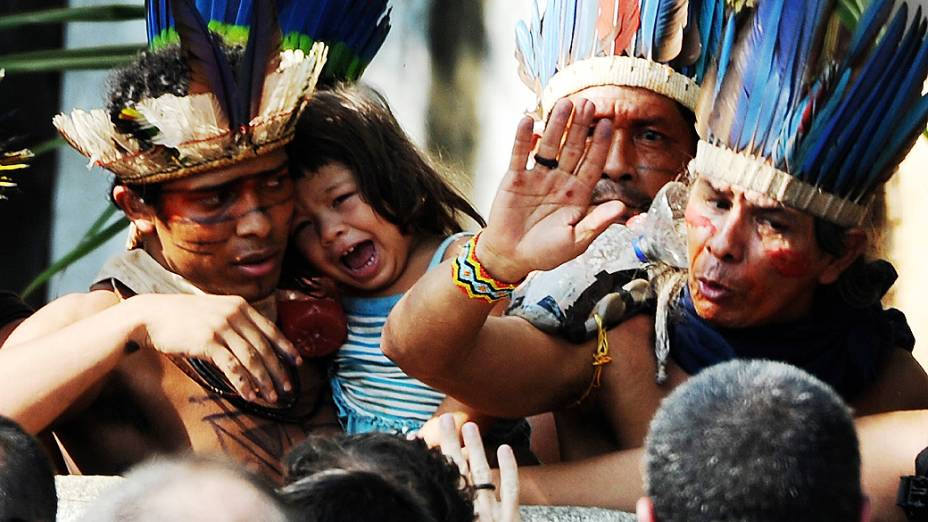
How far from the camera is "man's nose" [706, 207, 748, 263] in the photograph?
9.12ft

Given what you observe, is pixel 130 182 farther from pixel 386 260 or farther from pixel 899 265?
pixel 899 265

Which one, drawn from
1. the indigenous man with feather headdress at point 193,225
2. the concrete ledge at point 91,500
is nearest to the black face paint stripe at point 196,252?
the indigenous man with feather headdress at point 193,225

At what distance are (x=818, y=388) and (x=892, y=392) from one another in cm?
132

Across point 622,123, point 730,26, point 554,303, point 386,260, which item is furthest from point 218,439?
point 730,26

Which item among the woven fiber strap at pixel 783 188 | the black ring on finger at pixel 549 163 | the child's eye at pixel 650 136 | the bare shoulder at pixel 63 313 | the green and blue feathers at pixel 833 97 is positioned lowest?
the bare shoulder at pixel 63 313

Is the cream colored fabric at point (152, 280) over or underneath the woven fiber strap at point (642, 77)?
underneath

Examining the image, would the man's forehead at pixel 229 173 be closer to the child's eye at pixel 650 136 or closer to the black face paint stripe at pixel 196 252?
the black face paint stripe at pixel 196 252

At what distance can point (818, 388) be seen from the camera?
166cm

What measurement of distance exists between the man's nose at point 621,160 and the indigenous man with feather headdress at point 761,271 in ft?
1.48

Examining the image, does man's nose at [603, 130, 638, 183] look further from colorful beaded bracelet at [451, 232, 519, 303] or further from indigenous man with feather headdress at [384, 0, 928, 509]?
colorful beaded bracelet at [451, 232, 519, 303]

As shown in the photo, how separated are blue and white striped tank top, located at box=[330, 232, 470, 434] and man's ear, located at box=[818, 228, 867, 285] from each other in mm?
813

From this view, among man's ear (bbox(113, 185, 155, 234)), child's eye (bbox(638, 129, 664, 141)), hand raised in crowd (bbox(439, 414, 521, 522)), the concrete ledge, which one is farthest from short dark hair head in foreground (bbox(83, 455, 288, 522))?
child's eye (bbox(638, 129, 664, 141))

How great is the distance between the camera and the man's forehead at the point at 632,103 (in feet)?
11.2

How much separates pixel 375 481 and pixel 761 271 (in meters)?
1.26
